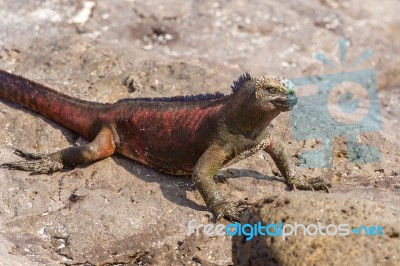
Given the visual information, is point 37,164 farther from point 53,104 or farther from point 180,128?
point 180,128

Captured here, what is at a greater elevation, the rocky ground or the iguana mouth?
the iguana mouth

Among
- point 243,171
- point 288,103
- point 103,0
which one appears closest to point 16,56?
point 103,0

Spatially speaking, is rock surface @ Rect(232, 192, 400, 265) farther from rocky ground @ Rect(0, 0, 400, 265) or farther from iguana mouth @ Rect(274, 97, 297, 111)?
iguana mouth @ Rect(274, 97, 297, 111)

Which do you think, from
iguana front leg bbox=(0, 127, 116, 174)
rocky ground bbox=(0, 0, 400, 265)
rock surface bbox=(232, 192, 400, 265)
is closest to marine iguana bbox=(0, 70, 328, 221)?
iguana front leg bbox=(0, 127, 116, 174)

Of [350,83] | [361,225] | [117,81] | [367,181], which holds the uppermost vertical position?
[361,225]

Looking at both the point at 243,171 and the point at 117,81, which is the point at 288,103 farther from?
the point at 117,81

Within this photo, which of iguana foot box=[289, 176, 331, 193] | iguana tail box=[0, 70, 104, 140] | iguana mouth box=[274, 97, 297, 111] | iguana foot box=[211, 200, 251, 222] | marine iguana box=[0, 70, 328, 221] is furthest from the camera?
iguana tail box=[0, 70, 104, 140]
